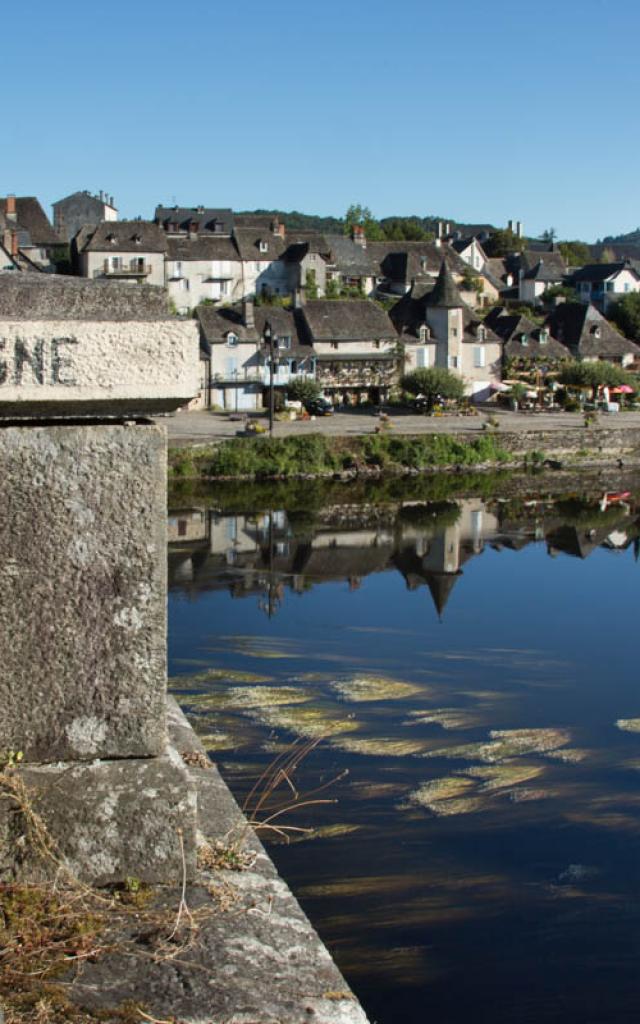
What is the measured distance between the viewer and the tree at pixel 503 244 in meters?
92.2

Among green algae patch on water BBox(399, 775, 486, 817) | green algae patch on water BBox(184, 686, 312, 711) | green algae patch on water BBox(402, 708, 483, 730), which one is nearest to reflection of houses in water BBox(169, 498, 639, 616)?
green algae patch on water BBox(184, 686, 312, 711)

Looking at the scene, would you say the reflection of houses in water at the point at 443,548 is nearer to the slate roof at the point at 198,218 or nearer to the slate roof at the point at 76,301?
the slate roof at the point at 76,301

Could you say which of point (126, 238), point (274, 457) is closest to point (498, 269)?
point (126, 238)

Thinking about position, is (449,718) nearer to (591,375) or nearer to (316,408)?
(316,408)

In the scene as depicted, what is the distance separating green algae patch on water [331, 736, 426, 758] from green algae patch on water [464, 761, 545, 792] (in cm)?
72

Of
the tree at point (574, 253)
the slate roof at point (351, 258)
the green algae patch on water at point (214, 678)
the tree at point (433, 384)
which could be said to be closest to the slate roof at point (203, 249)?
the slate roof at point (351, 258)

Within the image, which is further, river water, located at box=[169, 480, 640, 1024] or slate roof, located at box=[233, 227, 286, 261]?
slate roof, located at box=[233, 227, 286, 261]

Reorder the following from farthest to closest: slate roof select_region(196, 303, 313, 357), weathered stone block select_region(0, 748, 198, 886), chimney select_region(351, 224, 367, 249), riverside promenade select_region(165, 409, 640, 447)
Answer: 1. chimney select_region(351, 224, 367, 249)
2. slate roof select_region(196, 303, 313, 357)
3. riverside promenade select_region(165, 409, 640, 447)
4. weathered stone block select_region(0, 748, 198, 886)

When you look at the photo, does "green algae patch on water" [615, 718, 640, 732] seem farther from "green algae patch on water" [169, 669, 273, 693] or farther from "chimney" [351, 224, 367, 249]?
"chimney" [351, 224, 367, 249]

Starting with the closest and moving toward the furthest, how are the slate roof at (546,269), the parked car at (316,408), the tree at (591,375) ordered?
the parked car at (316,408) → the tree at (591,375) → the slate roof at (546,269)

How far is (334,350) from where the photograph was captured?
49875 millimetres

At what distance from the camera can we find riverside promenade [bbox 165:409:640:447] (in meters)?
40.3

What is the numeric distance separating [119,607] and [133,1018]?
35.2 inches

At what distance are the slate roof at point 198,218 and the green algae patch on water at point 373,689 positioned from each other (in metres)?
54.2
